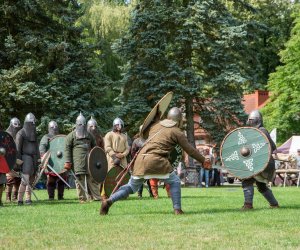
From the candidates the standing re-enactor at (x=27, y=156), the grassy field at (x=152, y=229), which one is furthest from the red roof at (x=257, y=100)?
the grassy field at (x=152, y=229)

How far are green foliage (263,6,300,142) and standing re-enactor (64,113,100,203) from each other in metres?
29.7

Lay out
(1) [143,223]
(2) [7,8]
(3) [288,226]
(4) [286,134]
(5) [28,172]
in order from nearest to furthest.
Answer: (3) [288,226]
(1) [143,223]
(5) [28,172]
(2) [7,8]
(4) [286,134]

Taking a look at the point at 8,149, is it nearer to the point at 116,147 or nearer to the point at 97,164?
the point at 97,164

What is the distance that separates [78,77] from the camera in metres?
28.0

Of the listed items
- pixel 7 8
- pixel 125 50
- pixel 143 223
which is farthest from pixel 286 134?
pixel 143 223

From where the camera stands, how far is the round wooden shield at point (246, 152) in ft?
37.6

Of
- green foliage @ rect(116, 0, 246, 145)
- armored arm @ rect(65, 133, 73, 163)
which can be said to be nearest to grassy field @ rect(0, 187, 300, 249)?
armored arm @ rect(65, 133, 73, 163)

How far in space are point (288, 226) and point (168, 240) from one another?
1.95m

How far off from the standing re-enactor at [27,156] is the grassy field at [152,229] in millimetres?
2572

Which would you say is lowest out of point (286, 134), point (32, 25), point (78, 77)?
point (286, 134)

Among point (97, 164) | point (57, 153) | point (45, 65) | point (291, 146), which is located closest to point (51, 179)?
point (57, 153)

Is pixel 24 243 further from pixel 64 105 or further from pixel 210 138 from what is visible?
pixel 210 138

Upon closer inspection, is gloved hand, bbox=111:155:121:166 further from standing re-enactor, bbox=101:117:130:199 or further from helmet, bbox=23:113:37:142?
helmet, bbox=23:113:37:142

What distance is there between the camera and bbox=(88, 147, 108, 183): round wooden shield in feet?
48.3
